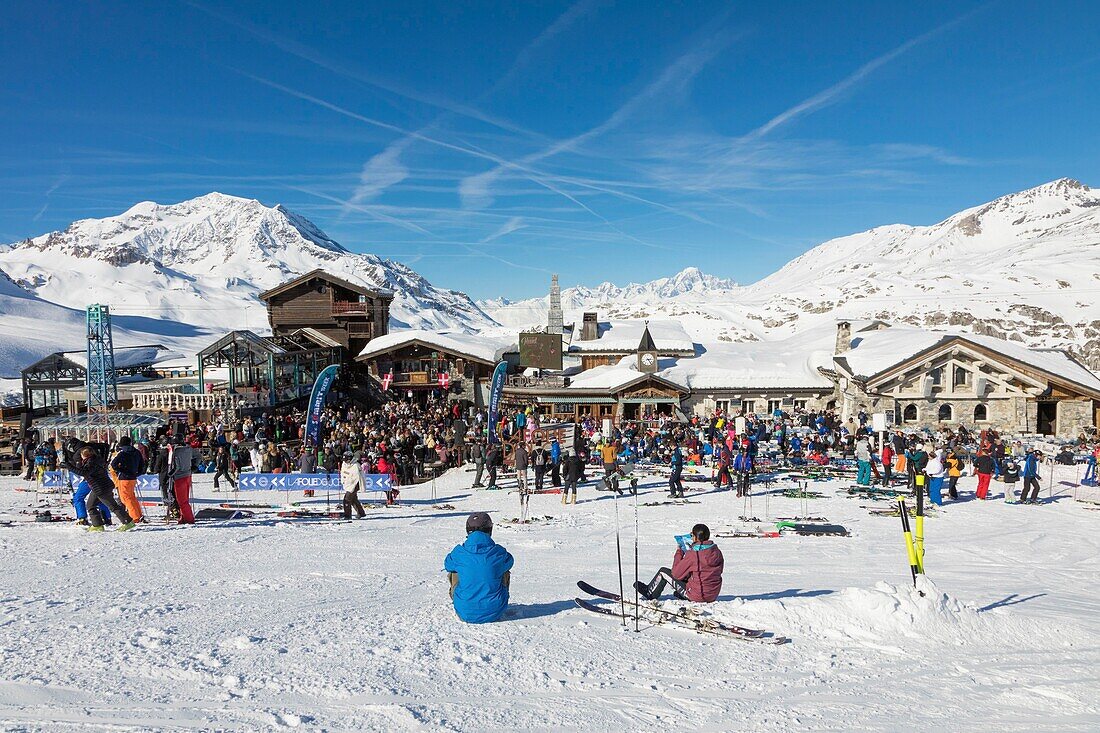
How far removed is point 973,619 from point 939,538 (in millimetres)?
6872

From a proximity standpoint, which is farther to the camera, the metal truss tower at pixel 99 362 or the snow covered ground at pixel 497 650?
the metal truss tower at pixel 99 362

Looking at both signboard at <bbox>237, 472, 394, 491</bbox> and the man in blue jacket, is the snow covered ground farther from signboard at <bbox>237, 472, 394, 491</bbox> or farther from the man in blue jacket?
signboard at <bbox>237, 472, 394, 491</bbox>

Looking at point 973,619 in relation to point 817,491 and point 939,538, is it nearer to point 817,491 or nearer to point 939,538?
point 939,538

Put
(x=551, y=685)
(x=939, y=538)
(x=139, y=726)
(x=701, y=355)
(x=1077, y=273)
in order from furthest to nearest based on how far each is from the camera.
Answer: (x=1077, y=273)
(x=701, y=355)
(x=939, y=538)
(x=551, y=685)
(x=139, y=726)

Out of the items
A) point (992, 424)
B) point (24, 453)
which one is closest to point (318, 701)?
point (24, 453)

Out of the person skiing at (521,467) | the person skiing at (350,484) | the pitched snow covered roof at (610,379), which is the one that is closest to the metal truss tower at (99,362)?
the pitched snow covered roof at (610,379)

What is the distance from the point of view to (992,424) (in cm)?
2966

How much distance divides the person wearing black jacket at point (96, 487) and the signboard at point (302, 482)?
5186 mm

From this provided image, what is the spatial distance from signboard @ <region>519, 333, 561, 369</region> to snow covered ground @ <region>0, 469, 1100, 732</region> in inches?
1146

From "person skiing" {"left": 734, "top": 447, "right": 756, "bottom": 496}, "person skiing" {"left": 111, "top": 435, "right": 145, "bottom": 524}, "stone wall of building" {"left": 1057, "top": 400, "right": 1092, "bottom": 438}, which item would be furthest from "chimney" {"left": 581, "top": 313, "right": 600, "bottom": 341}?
"person skiing" {"left": 111, "top": 435, "right": 145, "bottom": 524}

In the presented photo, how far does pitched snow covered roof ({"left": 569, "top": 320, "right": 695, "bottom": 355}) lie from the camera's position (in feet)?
136

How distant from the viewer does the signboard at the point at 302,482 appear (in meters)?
15.7

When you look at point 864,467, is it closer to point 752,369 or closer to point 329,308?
point 752,369

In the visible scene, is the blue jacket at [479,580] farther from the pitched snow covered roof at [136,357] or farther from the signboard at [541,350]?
the pitched snow covered roof at [136,357]
